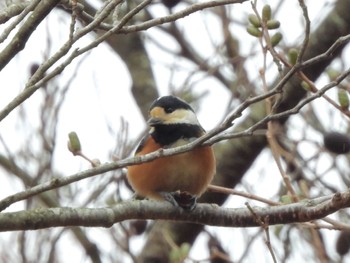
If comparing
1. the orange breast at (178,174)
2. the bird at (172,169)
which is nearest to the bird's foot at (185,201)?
the bird at (172,169)

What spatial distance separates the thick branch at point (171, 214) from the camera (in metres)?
2.22

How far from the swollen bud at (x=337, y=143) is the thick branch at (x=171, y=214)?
107cm

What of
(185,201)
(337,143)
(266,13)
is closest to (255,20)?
(266,13)

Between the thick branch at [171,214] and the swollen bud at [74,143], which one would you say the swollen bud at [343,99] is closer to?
the thick branch at [171,214]

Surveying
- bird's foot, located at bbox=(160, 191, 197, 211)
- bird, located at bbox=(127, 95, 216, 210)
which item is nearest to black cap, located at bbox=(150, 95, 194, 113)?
bird, located at bbox=(127, 95, 216, 210)

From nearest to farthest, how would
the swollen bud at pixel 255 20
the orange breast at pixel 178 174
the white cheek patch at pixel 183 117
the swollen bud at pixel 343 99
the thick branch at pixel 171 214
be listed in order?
the thick branch at pixel 171 214, the swollen bud at pixel 343 99, the swollen bud at pixel 255 20, the orange breast at pixel 178 174, the white cheek patch at pixel 183 117

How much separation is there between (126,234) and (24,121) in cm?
125

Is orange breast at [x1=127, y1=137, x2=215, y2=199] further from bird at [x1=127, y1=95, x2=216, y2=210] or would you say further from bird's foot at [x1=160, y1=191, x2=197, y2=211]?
bird's foot at [x1=160, y1=191, x2=197, y2=211]

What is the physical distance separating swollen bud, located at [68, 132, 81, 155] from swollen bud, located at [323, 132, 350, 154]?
4.18ft

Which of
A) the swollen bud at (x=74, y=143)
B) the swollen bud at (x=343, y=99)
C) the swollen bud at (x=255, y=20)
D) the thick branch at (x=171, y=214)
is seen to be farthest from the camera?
the swollen bud at (x=255, y=20)

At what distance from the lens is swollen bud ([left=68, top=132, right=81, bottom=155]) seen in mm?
2848

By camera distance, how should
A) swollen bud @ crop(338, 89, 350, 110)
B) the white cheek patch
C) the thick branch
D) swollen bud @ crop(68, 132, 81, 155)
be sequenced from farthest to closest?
the white cheek patch → swollen bud @ crop(68, 132, 81, 155) → swollen bud @ crop(338, 89, 350, 110) → the thick branch

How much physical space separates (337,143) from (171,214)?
46.2 inches

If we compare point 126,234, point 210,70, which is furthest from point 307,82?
point 210,70
